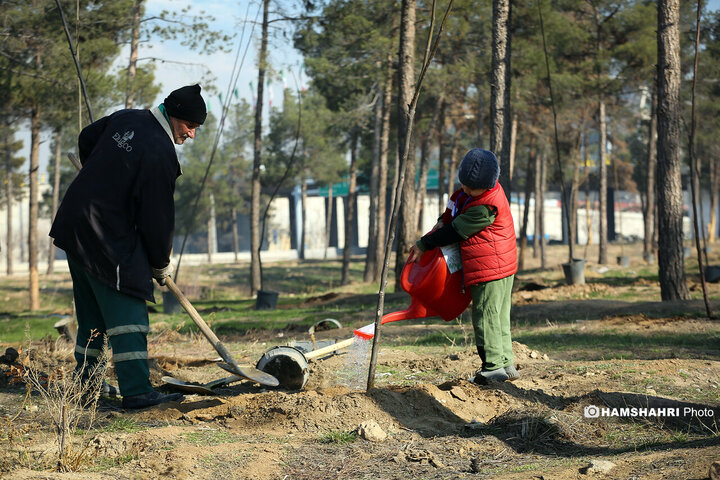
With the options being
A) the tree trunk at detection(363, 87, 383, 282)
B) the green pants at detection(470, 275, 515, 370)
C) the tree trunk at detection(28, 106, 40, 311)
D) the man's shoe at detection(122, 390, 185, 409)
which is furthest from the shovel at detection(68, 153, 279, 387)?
the tree trunk at detection(363, 87, 383, 282)

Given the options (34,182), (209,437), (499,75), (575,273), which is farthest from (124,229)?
(34,182)

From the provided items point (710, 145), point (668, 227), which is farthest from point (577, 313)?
point (710, 145)

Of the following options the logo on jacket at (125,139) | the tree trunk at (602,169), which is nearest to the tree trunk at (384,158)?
the tree trunk at (602,169)

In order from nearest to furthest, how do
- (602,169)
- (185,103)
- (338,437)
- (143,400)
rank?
(338,437)
(143,400)
(185,103)
(602,169)

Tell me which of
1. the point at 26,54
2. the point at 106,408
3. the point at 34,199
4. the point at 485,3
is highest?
the point at 485,3

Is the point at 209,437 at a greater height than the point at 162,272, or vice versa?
the point at 162,272

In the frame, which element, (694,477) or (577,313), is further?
(577,313)

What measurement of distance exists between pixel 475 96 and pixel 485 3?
227 inches

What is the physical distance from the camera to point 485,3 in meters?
19.8

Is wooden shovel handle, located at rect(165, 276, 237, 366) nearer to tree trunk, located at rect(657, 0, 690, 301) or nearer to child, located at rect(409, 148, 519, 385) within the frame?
child, located at rect(409, 148, 519, 385)

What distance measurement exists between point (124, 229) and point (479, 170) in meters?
2.34

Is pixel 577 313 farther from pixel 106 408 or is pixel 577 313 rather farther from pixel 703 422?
pixel 106 408

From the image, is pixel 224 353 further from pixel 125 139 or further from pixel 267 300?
pixel 267 300

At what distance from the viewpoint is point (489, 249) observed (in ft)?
15.9
